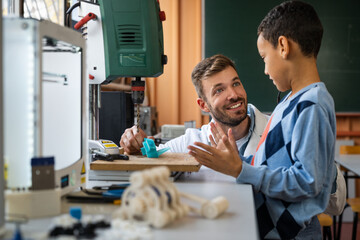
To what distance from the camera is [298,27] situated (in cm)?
126

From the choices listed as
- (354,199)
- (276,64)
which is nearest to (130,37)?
(276,64)

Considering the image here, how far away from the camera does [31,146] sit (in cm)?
82

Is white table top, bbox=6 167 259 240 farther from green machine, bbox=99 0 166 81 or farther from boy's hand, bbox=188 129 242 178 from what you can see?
green machine, bbox=99 0 166 81

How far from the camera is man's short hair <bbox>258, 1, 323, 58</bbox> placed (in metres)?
1.25

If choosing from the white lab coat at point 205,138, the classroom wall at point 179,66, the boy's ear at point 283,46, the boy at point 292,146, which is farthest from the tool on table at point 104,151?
the classroom wall at point 179,66

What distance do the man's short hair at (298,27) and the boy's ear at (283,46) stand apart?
0.05 feet

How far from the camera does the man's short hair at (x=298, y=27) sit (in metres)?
1.25

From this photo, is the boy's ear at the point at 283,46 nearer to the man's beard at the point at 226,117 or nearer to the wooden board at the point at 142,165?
the wooden board at the point at 142,165

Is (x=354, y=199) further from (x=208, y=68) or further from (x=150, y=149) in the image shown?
(x=150, y=149)

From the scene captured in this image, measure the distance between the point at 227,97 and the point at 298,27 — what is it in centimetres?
72

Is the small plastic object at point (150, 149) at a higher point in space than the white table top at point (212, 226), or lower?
higher

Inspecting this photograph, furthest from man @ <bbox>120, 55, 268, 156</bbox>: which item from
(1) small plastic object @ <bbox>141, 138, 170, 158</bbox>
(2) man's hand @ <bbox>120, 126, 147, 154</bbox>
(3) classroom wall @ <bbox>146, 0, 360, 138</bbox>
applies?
(3) classroom wall @ <bbox>146, 0, 360, 138</bbox>

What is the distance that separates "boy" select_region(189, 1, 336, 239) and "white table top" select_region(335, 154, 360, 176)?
1.54 meters

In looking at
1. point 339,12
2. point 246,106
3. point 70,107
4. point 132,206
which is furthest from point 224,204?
point 339,12
